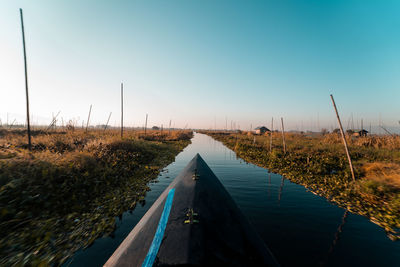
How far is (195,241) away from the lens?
1.72m

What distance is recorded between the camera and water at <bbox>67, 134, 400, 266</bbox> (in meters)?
3.04

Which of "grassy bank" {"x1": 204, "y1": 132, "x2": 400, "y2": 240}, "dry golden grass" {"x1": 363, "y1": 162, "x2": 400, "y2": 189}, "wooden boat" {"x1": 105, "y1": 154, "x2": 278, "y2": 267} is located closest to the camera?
"wooden boat" {"x1": 105, "y1": 154, "x2": 278, "y2": 267}

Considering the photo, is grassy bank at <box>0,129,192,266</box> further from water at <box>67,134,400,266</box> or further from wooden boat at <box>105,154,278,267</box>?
wooden boat at <box>105,154,278,267</box>

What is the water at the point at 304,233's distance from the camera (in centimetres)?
304

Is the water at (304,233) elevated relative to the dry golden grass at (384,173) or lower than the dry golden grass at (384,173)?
lower

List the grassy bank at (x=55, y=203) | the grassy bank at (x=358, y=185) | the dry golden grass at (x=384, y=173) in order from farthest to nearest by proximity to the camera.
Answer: the dry golden grass at (x=384, y=173), the grassy bank at (x=358, y=185), the grassy bank at (x=55, y=203)

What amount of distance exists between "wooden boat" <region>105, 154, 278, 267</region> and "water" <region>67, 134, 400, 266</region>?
1.77m

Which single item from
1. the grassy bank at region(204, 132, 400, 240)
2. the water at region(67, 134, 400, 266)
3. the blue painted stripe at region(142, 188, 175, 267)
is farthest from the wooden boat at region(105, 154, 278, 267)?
the grassy bank at region(204, 132, 400, 240)

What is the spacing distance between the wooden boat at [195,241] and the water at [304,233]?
177 cm

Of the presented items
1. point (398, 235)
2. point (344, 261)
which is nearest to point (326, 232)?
point (344, 261)

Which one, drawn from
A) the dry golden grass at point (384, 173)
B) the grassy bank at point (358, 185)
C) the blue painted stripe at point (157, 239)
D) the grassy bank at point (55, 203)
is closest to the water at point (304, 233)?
the grassy bank at point (55, 203)

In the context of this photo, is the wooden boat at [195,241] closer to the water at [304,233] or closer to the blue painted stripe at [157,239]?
the blue painted stripe at [157,239]

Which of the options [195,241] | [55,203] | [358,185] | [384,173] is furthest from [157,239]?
[384,173]

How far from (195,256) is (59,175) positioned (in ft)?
20.2
